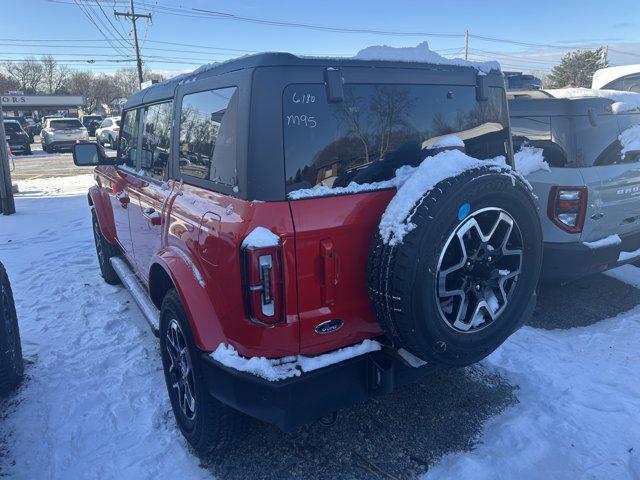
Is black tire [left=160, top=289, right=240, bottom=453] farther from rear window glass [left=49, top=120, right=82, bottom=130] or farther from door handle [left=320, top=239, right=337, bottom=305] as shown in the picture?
rear window glass [left=49, top=120, right=82, bottom=130]

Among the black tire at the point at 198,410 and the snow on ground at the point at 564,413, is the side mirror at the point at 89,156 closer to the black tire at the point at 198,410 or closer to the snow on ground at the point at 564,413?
the black tire at the point at 198,410

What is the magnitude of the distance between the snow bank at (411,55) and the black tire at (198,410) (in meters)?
1.60

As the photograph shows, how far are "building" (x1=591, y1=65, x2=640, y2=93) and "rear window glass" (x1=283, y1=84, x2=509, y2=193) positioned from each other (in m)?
8.10

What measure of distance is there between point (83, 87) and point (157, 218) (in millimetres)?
108631

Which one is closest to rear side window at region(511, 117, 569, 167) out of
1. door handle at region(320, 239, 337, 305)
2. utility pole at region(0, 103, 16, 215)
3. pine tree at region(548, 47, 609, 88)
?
door handle at region(320, 239, 337, 305)

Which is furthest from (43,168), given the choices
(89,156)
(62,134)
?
(89,156)

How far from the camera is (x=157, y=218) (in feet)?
9.41

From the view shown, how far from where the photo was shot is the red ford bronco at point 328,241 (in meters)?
2.00

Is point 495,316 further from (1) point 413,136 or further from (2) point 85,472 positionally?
(2) point 85,472

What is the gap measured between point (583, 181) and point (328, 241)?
3.00 metres

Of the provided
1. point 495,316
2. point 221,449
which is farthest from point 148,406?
point 495,316

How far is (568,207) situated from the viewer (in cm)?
400

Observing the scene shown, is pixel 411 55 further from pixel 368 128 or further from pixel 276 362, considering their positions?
pixel 276 362

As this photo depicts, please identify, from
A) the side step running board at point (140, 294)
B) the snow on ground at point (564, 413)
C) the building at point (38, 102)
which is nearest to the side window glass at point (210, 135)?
the side step running board at point (140, 294)
